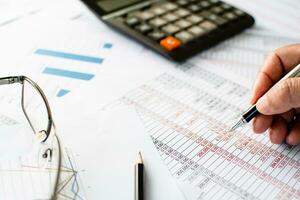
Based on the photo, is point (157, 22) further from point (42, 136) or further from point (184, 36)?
point (42, 136)

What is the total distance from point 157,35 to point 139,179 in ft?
0.87

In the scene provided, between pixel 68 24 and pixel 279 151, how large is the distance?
1.30ft

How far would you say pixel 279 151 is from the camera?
1.40 ft

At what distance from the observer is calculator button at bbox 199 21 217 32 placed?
602 mm

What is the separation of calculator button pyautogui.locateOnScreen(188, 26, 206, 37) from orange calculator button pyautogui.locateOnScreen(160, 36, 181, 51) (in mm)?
37

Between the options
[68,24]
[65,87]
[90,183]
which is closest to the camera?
[90,183]

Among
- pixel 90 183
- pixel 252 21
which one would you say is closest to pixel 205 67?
pixel 252 21

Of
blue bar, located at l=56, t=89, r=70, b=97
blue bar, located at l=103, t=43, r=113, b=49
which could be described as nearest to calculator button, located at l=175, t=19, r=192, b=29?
blue bar, located at l=103, t=43, r=113, b=49

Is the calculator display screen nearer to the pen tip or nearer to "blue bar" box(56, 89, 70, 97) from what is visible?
"blue bar" box(56, 89, 70, 97)

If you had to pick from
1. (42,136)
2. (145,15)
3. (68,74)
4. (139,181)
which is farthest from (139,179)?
(145,15)

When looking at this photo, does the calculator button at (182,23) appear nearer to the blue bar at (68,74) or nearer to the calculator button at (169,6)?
the calculator button at (169,6)

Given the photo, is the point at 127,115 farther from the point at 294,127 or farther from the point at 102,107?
the point at 294,127

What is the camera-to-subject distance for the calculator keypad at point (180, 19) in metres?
0.58

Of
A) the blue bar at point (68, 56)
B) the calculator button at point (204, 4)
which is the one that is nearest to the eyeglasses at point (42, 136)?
the blue bar at point (68, 56)
